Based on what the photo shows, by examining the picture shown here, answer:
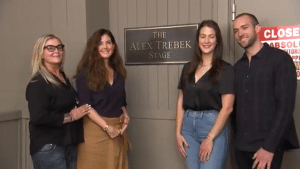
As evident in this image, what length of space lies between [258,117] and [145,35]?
1.50m

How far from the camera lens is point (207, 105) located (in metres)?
2.41

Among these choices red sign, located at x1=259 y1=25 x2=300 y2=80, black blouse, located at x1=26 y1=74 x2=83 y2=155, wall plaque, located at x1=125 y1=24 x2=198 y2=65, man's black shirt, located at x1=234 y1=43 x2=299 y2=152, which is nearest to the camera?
man's black shirt, located at x1=234 y1=43 x2=299 y2=152

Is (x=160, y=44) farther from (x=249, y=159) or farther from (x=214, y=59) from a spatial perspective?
(x=249, y=159)

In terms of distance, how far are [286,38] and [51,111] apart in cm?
192

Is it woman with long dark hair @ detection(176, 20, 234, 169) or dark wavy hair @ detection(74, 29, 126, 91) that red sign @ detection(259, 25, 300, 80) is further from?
dark wavy hair @ detection(74, 29, 126, 91)

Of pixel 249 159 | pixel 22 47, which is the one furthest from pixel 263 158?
pixel 22 47

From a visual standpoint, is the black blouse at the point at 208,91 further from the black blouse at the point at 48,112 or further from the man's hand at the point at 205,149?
the black blouse at the point at 48,112

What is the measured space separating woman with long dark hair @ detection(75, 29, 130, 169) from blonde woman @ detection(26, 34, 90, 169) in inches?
3.3

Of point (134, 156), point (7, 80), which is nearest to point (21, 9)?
point (7, 80)

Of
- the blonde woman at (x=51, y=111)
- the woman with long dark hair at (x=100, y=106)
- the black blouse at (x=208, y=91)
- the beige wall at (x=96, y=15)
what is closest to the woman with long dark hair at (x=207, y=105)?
the black blouse at (x=208, y=91)

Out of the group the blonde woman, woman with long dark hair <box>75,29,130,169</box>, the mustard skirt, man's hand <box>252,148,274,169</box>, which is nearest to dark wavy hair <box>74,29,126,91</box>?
woman with long dark hair <box>75,29,130,169</box>

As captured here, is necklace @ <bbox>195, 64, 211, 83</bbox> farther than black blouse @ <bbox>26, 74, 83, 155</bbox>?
Yes

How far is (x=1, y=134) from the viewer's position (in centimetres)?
340

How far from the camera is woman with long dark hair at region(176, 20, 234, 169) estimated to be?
2.38 m
